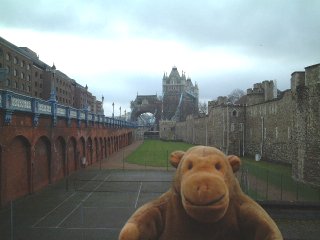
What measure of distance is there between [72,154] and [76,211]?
14.8 metres

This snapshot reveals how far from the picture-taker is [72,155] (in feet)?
100

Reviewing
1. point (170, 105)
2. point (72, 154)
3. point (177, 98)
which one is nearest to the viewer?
point (72, 154)

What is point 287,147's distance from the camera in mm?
34156

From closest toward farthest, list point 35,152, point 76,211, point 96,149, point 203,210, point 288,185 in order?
point 203,210 → point 76,211 → point 35,152 → point 288,185 → point 96,149

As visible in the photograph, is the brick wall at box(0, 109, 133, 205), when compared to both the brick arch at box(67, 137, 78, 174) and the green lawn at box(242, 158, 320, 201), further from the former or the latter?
the green lawn at box(242, 158, 320, 201)

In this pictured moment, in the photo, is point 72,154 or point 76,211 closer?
point 76,211

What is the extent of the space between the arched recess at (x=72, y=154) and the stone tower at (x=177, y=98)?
3942 inches

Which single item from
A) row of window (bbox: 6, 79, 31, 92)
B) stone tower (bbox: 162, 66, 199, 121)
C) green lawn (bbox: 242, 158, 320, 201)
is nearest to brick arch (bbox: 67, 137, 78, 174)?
green lawn (bbox: 242, 158, 320, 201)

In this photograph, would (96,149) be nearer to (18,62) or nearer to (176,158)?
(18,62)

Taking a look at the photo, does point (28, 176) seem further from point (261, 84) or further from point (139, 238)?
point (261, 84)

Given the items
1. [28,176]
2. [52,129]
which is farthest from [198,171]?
[52,129]

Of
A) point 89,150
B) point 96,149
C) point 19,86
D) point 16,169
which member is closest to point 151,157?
point 96,149

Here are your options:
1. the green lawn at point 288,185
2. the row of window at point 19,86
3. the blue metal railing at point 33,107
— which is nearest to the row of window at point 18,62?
the row of window at point 19,86

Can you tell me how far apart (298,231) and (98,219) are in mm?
7894
